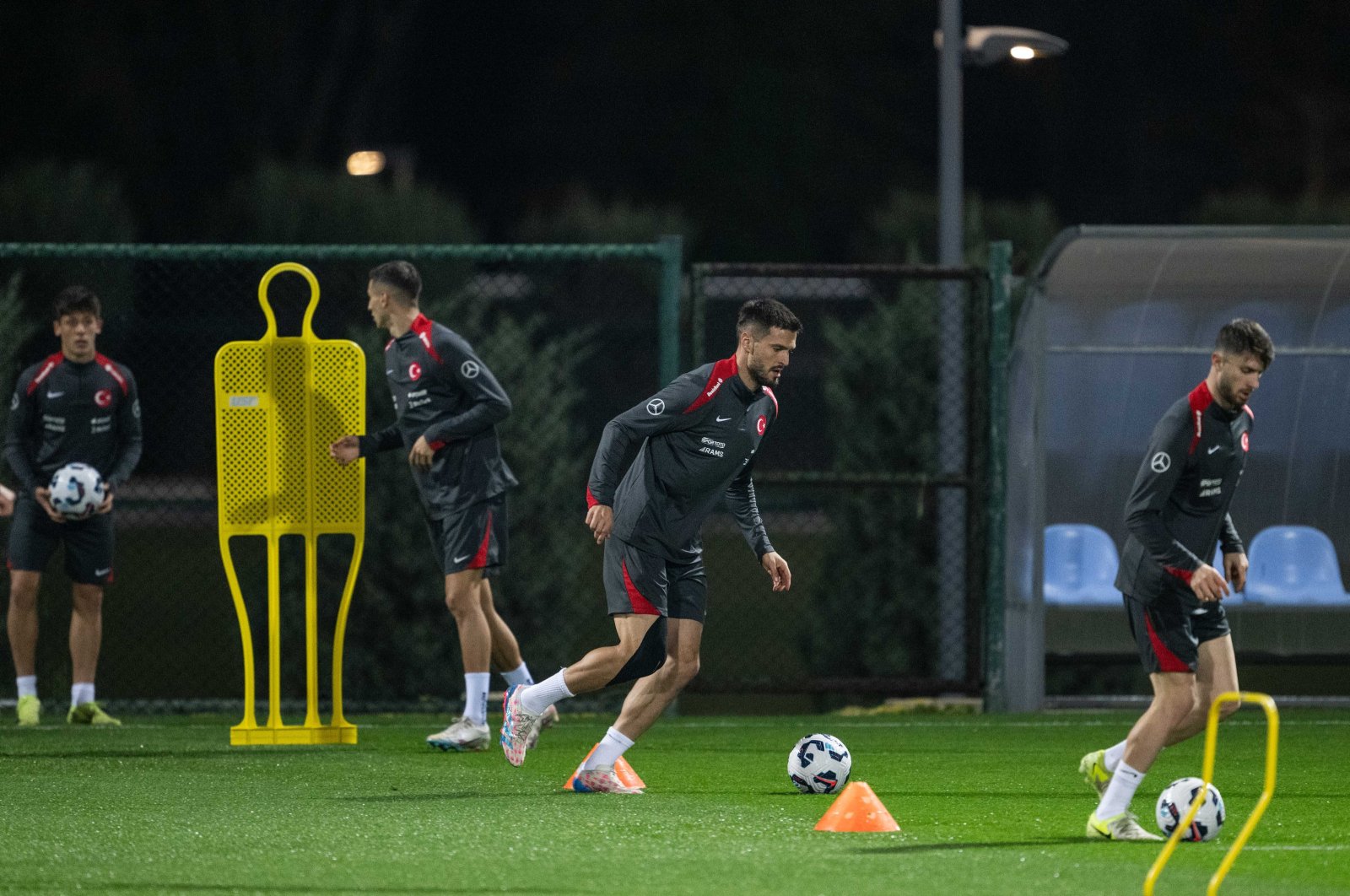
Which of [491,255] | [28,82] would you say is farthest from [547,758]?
[28,82]

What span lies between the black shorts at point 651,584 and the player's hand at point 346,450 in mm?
2006

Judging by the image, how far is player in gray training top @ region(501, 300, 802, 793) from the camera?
27.4ft

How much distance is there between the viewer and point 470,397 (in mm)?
10117

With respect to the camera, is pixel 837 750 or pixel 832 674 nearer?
pixel 837 750

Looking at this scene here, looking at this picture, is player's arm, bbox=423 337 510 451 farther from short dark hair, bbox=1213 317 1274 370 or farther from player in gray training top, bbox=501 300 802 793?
short dark hair, bbox=1213 317 1274 370

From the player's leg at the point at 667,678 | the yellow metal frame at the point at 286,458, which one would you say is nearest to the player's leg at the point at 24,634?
the yellow metal frame at the point at 286,458

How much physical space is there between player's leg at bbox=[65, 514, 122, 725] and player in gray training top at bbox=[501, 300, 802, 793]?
11.6 ft

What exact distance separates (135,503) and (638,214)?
18.2 metres

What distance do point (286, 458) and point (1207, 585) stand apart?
201 inches

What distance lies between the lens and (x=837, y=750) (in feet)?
28.5

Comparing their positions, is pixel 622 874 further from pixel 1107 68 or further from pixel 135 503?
pixel 1107 68

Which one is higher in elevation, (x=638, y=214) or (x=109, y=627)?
(x=638, y=214)

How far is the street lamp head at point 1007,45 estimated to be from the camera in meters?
13.0

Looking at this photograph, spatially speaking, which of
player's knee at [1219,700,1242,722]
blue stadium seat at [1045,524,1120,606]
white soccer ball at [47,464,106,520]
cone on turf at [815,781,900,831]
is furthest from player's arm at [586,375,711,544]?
blue stadium seat at [1045,524,1120,606]
